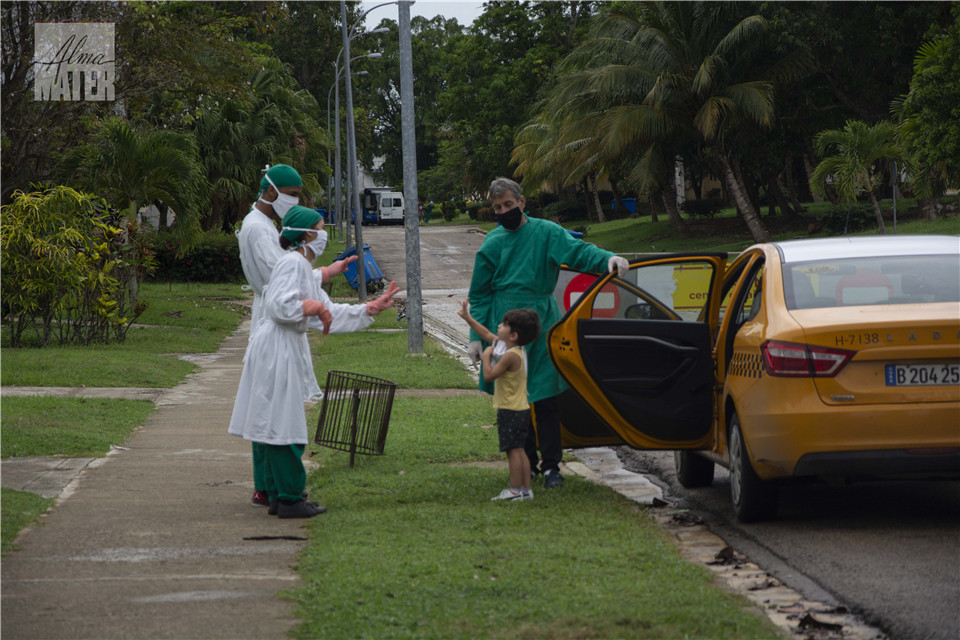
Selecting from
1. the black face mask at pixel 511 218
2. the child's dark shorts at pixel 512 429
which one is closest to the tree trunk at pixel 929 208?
the black face mask at pixel 511 218

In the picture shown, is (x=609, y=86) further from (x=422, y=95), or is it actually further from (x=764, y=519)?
(x=422, y=95)

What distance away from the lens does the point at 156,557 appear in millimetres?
5629

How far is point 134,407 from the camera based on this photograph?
1137 centimetres

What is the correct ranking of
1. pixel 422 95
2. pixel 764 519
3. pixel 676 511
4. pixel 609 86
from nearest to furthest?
pixel 764 519, pixel 676 511, pixel 609 86, pixel 422 95

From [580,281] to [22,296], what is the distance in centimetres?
788

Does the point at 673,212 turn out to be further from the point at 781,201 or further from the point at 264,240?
the point at 264,240

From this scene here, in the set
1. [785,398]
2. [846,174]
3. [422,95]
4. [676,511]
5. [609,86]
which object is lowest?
[676,511]

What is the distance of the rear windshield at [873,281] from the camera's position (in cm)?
621

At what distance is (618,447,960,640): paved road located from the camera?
4.80 meters

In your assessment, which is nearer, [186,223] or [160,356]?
[160,356]

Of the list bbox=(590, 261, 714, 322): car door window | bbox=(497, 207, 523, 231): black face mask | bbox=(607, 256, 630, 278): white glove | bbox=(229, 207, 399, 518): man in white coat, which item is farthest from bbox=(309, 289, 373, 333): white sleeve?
bbox=(590, 261, 714, 322): car door window

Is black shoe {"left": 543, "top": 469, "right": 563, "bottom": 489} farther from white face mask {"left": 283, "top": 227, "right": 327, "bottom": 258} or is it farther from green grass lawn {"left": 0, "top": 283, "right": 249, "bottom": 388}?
green grass lawn {"left": 0, "top": 283, "right": 249, "bottom": 388}

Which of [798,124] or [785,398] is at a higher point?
[798,124]

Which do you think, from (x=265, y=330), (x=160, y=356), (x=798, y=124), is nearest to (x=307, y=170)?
(x=798, y=124)
